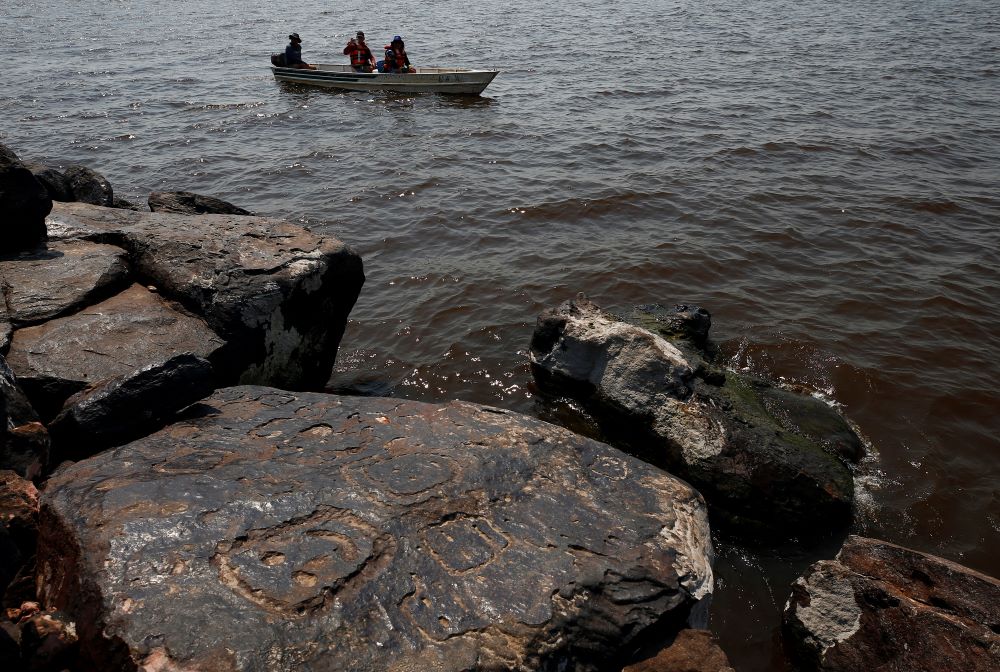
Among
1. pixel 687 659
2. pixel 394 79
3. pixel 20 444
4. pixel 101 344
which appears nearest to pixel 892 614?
pixel 687 659

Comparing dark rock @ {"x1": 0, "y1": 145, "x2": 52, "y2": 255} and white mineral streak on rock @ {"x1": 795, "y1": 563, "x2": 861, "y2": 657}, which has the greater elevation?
dark rock @ {"x1": 0, "y1": 145, "x2": 52, "y2": 255}

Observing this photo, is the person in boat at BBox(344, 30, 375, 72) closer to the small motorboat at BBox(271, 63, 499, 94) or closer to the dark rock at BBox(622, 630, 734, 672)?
the small motorboat at BBox(271, 63, 499, 94)

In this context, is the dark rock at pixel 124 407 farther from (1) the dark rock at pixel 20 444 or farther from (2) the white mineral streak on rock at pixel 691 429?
(2) the white mineral streak on rock at pixel 691 429

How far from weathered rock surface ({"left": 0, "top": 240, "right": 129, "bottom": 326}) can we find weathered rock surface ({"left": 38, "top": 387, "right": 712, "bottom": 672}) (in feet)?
6.27

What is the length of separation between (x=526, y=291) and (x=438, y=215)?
117 inches

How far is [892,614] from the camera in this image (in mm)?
3811

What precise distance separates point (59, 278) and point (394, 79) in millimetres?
15838

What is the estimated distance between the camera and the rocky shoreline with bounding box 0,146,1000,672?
2.60m

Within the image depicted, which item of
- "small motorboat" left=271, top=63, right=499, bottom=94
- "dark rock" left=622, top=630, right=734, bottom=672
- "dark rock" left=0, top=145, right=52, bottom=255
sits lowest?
"dark rock" left=622, top=630, right=734, bottom=672

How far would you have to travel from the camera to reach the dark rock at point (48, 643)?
2.46 meters

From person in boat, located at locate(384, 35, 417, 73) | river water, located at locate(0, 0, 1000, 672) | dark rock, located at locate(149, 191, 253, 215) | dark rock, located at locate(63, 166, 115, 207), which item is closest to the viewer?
river water, located at locate(0, 0, 1000, 672)

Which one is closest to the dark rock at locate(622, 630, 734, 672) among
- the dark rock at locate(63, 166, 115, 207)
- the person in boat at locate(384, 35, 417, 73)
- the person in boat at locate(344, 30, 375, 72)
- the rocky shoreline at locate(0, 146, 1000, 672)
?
the rocky shoreline at locate(0, 146, 1000, 672)

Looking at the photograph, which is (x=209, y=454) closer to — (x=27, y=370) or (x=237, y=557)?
(x=237, y=557)

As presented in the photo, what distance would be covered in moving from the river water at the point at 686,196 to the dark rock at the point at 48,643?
3782 millimetres
